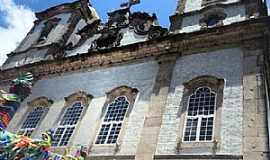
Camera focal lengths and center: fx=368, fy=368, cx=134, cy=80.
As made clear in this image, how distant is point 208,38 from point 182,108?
355 cm

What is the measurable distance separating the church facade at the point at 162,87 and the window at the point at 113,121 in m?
0.04

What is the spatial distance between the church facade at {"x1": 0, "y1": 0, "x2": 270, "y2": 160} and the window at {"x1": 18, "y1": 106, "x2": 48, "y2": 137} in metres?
0.06

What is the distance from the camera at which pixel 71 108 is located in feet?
53.5

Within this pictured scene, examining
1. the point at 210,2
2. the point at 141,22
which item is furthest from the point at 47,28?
the point at 210,2

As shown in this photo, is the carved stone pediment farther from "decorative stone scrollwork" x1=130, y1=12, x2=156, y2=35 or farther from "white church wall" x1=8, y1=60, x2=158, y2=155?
"white church wall" x1=8, y1=60, x2=158, y2=155

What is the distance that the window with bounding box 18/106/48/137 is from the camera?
1650 cm

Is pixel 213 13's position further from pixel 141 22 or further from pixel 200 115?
pixel 200 115

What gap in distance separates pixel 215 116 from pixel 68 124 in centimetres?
636

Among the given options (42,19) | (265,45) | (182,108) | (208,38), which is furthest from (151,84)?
(42,19)

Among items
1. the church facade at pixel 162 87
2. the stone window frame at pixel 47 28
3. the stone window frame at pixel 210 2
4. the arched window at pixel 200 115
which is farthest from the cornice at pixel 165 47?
the stone window frame at pixel 47 28

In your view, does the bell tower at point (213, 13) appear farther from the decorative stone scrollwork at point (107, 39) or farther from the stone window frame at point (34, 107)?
the stone window frame at point (34, 107)

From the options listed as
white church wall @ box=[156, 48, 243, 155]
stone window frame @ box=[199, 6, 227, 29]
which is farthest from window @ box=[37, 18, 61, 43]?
white church wall @ box=[156, 48, 243, 155]

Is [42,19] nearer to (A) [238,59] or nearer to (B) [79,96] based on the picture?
(B) [79,96]

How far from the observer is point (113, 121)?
14.6 m
